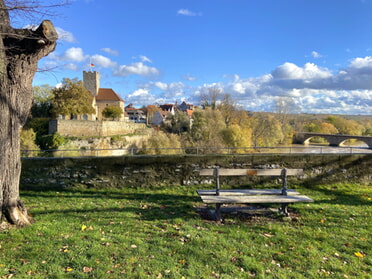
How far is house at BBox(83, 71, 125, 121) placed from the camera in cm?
5316

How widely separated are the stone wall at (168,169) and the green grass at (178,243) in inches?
58.2

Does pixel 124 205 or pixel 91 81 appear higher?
pixel 91 81

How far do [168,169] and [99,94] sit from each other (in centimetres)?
5265

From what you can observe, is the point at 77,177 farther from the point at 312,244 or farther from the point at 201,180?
the point at 312,244

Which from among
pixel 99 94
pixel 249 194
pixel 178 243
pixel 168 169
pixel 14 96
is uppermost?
pixel 99 94

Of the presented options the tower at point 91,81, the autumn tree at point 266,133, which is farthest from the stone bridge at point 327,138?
the tower at point 91,81

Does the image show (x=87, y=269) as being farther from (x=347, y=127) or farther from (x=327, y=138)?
(x=347, y=127)

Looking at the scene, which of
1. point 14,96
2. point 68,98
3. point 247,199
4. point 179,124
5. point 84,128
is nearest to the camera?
point 14,96

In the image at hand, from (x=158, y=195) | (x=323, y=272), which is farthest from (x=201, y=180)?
(x=323, y=272)

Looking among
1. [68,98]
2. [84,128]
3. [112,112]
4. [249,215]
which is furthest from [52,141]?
[249,215]

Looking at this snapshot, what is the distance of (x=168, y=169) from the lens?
8023 millimetres

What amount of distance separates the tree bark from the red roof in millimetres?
52753

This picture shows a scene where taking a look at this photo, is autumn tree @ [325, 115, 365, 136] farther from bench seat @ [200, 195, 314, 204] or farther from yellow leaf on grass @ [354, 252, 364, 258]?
yellow leaf on grass @ [354, 252, 364, 258]

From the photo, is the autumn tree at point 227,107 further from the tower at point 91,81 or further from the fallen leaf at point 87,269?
the fallen leaf at point 87,269
